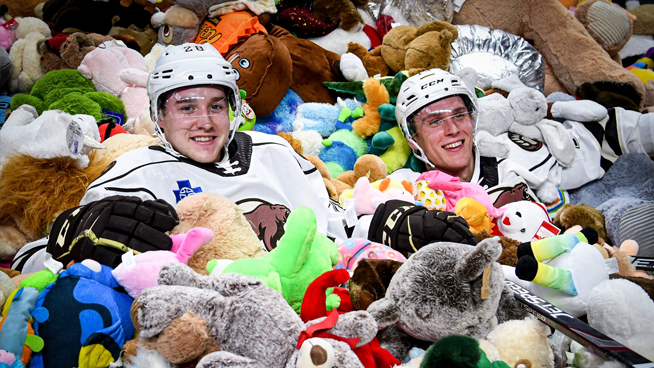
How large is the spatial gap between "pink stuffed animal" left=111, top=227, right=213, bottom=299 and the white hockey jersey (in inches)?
19.0

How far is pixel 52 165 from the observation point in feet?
4.82

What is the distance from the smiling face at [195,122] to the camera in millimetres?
1649

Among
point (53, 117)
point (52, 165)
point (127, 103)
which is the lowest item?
point (127, 103)

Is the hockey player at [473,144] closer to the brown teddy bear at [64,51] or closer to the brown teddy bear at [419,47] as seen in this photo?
the brown teddy bear at [419,47]

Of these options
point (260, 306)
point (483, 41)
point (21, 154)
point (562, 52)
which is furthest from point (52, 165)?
point (562, 52)

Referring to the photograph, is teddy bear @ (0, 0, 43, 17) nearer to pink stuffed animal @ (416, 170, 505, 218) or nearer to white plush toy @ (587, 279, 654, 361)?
pink stuffed animal @ (416, 170, 505, 218)

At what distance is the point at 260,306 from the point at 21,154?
1098 mm

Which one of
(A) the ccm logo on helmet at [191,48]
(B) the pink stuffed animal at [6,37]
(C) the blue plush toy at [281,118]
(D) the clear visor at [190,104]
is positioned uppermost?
(A) the ccm logo on helmet at [191,48]

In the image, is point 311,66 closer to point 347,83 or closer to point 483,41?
point 347,83

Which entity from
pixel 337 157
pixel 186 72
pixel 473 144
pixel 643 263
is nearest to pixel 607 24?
pixel 473 144

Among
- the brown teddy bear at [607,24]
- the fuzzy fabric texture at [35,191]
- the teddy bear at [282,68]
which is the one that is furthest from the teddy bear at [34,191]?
the brown teddy bear at [607,24]

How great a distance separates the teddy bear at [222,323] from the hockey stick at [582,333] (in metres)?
0.32

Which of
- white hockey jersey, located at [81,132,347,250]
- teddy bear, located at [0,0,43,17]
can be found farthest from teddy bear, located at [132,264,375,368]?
teddy bear, located at [0,0,43,17]

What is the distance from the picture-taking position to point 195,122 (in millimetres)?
1653
